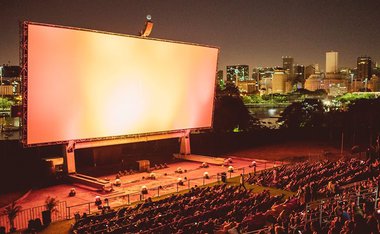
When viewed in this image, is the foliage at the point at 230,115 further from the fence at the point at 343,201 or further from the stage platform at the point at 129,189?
the fence at the point at 343,201

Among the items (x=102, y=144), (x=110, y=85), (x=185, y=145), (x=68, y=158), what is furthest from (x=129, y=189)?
(x=185, y=145)

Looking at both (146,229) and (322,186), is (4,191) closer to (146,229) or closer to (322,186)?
(146,229)

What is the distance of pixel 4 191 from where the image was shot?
22.2m

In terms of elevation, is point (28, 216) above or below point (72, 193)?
below

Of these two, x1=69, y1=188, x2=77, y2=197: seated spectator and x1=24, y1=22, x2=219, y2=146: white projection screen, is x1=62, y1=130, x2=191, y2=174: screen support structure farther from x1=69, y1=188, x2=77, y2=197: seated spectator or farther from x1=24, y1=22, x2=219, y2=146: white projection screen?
x1=69, y1=188, x2=77, y2=197: seated spectator

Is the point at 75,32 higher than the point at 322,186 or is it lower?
higher

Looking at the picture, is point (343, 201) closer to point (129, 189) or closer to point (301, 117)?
point (129, 189)

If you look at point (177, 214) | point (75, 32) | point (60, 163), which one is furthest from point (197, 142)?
point (177, 214)

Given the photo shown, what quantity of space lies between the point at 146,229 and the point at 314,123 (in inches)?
1775

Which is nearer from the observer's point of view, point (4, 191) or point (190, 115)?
point (4, 191)

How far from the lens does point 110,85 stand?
26156 mm

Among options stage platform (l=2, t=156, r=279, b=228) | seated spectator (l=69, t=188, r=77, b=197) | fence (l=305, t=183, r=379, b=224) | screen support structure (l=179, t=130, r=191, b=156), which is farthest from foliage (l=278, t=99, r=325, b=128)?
fence (l=305, t=183, r=379, b=224)

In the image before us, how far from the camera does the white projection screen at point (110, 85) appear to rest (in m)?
22.5

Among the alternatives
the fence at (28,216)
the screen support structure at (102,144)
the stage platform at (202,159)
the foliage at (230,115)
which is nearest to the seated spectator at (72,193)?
the fence at (28,216)
